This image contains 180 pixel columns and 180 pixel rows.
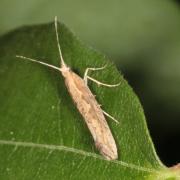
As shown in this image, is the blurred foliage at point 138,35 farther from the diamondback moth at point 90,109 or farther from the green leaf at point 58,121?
the diamondback moth at point 90,109

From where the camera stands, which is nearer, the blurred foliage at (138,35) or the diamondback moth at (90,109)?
the diamondback moth at (90,109)

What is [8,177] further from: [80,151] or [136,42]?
[136,42]

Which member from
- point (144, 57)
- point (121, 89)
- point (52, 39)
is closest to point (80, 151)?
point (121, 89)

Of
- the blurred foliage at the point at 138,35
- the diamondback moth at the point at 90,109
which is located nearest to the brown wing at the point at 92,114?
the diamondback moth at the point at 90,109

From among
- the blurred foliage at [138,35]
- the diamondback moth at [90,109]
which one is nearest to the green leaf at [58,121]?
the diamondback moth at [90,109]

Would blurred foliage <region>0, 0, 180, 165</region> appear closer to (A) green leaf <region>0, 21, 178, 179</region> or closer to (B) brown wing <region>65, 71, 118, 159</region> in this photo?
(A) green leaf <region>0, 21, 178, 179</region>
